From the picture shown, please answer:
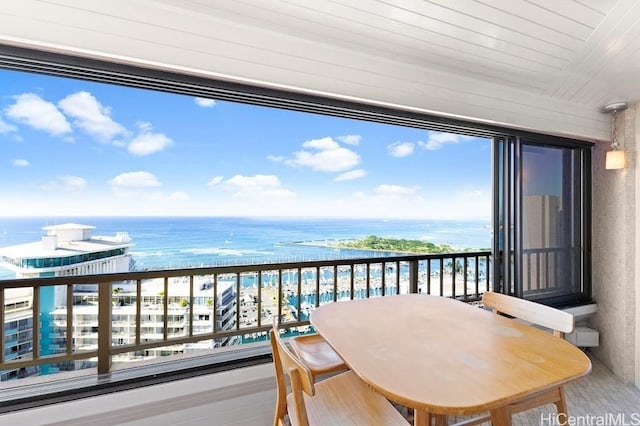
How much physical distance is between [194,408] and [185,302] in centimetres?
74

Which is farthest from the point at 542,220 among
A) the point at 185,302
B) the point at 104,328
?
the point at 104,328

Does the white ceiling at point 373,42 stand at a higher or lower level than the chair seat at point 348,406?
higher

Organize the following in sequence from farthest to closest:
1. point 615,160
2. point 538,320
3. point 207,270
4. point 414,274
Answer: point 414,274
point 615,160
point 207,270
point 538,320

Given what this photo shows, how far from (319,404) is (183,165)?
268cm

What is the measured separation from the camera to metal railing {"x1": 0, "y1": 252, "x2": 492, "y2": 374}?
6.03ft

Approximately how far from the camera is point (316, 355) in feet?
5.91

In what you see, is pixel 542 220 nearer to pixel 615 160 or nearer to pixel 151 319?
pixel 615 160

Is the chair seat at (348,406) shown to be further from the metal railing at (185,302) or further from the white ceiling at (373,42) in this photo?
the white ceiling at (373,42)

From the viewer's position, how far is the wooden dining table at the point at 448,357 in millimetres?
941

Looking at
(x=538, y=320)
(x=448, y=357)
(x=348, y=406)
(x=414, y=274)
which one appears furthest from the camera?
(x=414, y=274)

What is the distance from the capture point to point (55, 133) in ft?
8.17

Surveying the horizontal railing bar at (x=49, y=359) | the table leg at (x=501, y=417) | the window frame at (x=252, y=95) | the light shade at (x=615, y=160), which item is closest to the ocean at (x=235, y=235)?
the horizontal railing bar at (x=49, y=359)

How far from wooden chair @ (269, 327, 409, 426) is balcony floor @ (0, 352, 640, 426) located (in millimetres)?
664

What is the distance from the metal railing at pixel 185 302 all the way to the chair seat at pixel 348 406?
1.05 metres
